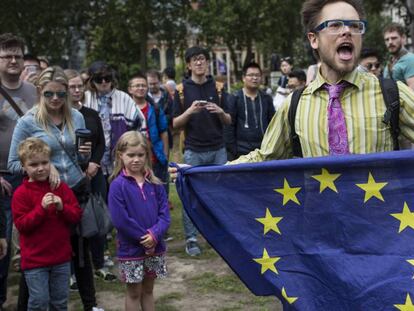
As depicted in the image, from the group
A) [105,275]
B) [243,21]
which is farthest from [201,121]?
[243,21]

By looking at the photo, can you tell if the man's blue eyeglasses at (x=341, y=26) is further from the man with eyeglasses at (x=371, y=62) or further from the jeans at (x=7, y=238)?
the man with eyeglasses at (x=371, y=62)

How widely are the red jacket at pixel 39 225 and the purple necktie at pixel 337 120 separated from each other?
2193 millimetres

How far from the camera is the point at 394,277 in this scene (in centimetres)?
254

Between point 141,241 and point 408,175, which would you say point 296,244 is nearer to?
point 408,175

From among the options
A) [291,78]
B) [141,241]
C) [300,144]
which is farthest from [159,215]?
[291,78]

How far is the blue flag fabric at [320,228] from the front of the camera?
2.57 metres

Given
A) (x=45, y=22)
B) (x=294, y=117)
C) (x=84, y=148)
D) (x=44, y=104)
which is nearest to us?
(x=294, y=117)

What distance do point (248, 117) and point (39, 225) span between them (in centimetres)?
318

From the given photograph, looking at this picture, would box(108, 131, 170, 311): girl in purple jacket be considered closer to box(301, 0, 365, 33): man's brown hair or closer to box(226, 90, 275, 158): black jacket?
box(301, 0, 365, 33): man's brown hair

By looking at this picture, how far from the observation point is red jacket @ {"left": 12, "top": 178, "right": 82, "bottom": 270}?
407 centimetres

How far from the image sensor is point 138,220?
14.1ft

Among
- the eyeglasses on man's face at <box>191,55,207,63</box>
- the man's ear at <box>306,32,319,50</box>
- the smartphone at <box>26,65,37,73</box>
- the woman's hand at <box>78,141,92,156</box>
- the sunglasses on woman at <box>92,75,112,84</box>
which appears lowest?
the woman's hand at <box>78,141,92,156</box>

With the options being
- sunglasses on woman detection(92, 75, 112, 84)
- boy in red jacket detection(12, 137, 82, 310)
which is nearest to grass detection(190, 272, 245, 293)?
boy in red jacket detection(12, 137, 82, 310)

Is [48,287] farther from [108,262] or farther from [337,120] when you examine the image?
[337,120]
